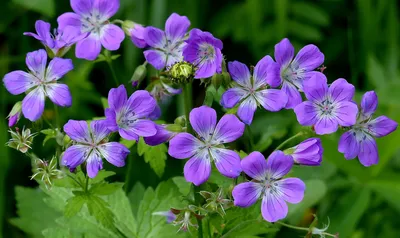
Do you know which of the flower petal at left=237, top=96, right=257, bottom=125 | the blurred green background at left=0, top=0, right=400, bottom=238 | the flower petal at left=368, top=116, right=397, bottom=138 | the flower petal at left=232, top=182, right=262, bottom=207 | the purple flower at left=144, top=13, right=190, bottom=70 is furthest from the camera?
the blurred green background at left=0, top=0, right=400, bottom=238

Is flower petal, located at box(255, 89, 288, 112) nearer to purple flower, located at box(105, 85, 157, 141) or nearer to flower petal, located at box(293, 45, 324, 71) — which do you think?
flower petal, located at box(293, 45, 324, 71)

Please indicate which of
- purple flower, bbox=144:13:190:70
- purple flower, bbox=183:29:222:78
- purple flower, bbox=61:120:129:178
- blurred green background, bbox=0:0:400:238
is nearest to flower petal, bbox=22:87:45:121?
purple flower, bbox=61:120:129:178

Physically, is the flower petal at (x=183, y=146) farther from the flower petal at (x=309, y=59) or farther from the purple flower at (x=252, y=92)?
the flower petal at (x=309, y=59)

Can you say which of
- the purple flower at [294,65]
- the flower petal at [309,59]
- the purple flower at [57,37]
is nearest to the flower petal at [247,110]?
the purple flower at [294,65]

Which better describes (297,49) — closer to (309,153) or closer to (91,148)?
(309,153)

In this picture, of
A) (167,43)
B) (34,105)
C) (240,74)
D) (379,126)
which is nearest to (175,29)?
(167,43)

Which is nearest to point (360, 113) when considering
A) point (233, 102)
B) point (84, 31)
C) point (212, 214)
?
point (233, 102)
